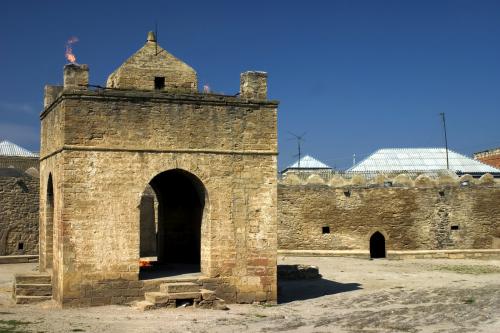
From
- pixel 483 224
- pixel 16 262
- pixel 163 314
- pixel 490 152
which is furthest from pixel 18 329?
pixel 490 152

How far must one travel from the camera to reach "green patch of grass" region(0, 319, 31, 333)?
→ 10883 millimetres

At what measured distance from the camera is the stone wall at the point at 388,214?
26.7 meters

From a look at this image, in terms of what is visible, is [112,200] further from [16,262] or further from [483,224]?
[483,224]

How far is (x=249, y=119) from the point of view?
14.7m

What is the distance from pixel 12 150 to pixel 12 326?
111ft

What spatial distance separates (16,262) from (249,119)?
507 inches

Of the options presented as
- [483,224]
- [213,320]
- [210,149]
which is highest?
[210,149]

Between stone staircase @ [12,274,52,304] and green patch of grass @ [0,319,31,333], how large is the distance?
91.4 inches

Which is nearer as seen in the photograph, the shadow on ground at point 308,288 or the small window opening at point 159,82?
the small window opening at point 159,82

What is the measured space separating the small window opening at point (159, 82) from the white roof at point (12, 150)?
29.2 m

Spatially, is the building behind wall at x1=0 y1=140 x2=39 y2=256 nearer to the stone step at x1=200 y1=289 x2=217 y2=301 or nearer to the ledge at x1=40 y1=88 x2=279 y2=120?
the ledge at x1=40 y1=88 x2=279 y2=120

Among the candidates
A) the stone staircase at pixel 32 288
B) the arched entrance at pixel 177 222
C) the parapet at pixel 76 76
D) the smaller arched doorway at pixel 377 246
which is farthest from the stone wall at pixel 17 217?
the smaller arched doorway at pixel 377 246

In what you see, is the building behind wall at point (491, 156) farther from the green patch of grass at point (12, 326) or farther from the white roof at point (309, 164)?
the green patch of grass at point (12, 326)

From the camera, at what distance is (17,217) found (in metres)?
23.7
